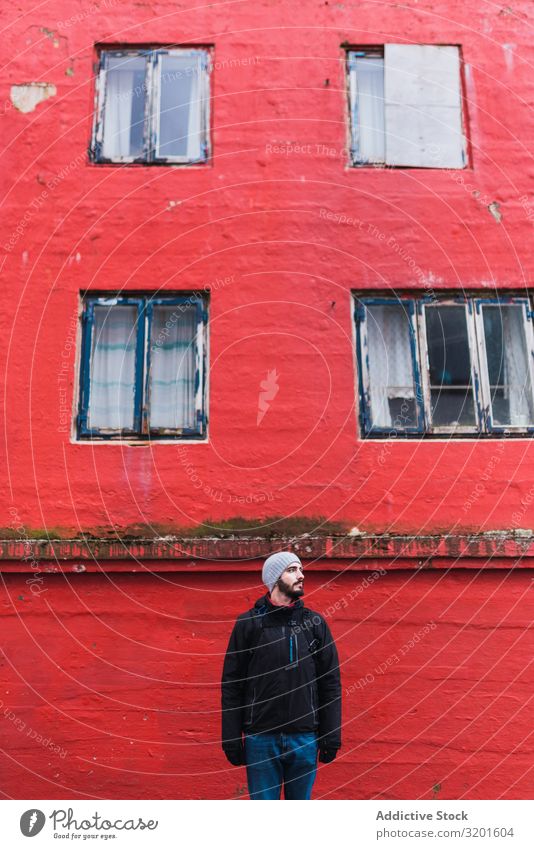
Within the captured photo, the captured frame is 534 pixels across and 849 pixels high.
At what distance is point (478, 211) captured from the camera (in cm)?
886

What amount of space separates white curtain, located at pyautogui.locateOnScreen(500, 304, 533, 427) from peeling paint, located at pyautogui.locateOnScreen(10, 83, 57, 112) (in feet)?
19.3

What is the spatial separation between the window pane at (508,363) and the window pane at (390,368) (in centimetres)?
92

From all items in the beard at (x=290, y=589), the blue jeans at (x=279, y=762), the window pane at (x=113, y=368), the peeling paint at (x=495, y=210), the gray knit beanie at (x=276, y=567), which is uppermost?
the peeling paint at (x=495, y=210)

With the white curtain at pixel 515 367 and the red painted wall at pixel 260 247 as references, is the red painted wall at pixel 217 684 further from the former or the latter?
the white curtain at pixel 515 367

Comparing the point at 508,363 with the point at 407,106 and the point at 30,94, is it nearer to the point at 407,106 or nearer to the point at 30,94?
the point at 407,106

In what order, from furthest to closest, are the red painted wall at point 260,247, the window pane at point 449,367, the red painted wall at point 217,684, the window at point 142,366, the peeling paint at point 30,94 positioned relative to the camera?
A: the peeling paint at point 30,94
the window pane at point 449,367
the window at point 142,366
the red painted wall at point 260,247
the red painted wall at point 217,684

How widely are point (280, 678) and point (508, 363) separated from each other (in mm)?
4967

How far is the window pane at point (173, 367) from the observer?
8.46 meters

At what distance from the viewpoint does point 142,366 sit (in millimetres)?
8617

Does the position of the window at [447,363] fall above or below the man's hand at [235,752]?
above

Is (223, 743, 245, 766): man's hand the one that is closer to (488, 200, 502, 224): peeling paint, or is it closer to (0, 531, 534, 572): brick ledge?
(0, 531, 534, 572): brick ledge

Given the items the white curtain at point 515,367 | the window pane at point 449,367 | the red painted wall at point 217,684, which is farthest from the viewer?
the white curtain at point 515,367

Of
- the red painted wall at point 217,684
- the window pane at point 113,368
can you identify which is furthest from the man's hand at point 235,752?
the window pane at point 113,368

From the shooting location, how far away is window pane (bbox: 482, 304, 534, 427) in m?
8.61
